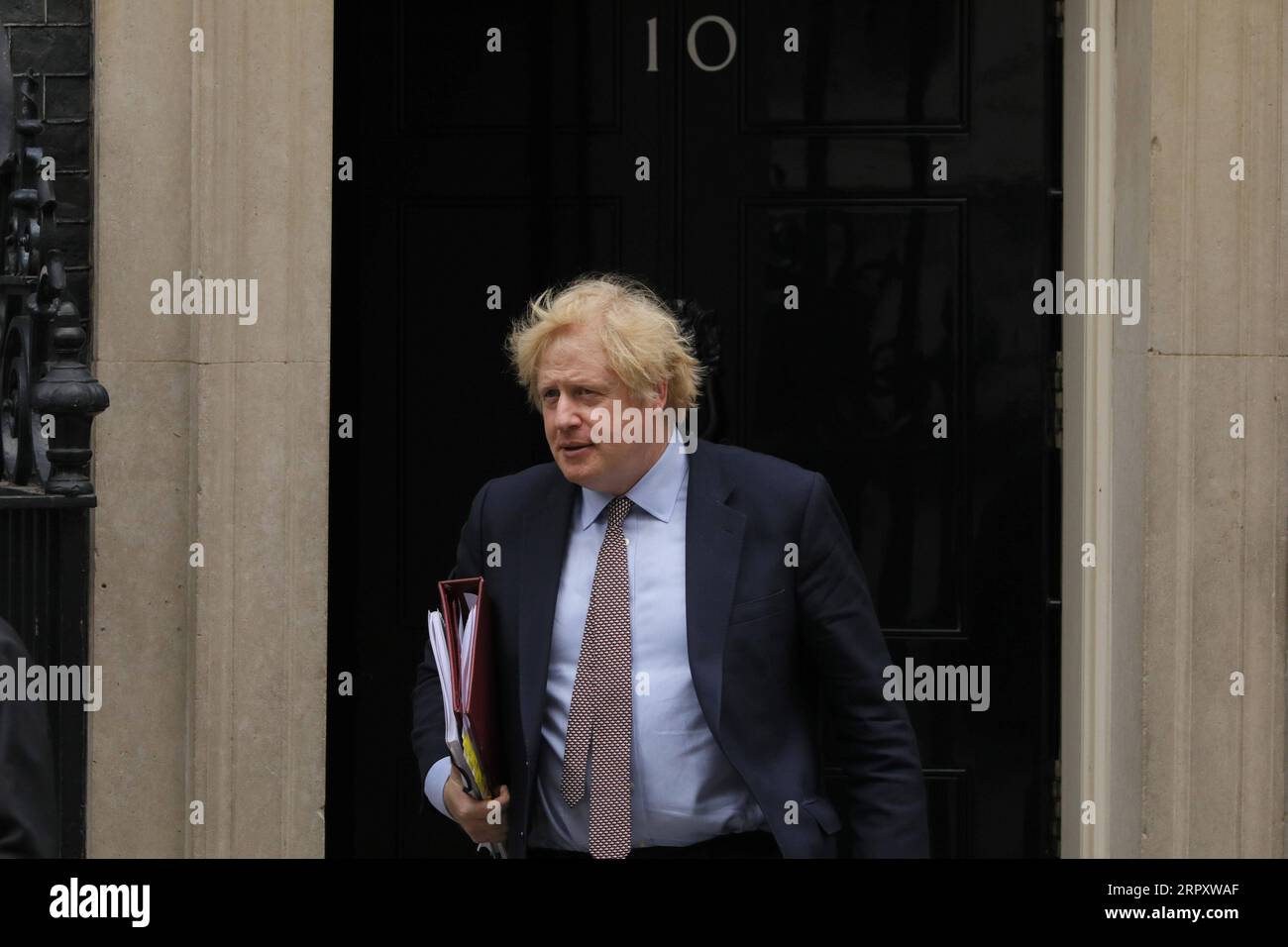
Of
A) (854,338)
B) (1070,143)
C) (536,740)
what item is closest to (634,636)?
(536,740)

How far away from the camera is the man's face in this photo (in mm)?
3656

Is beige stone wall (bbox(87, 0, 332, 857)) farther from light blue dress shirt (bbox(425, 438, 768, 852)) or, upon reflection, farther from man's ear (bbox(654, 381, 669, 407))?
man's ear (bbox(654, 381, 669, 407))

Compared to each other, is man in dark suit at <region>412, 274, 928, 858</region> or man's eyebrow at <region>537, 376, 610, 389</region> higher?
man's eyebrow at <region>537, 376, 610, 389</region>

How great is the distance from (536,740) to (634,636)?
0.30 meters

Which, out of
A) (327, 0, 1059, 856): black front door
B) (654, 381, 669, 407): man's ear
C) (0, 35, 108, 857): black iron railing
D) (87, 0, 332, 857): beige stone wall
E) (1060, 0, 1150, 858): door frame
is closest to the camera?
(654, 381, 669, 407): man's ear

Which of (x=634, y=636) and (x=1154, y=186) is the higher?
(x=1154, y=186)

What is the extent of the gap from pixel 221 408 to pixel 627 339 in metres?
2.31

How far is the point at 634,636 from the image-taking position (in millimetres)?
3672

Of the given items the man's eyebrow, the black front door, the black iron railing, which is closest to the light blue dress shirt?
the man's eyebrow

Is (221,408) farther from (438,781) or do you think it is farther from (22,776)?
(22,776)

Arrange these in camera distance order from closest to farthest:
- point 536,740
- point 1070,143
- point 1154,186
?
point 536,740 < point 1154,186 < point 1070,143

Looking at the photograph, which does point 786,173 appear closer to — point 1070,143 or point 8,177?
point 1070,143

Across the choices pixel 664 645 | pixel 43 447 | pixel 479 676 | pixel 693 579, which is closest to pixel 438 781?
pixel 479 676

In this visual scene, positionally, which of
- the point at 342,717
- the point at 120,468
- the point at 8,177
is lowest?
the point at 342,717
